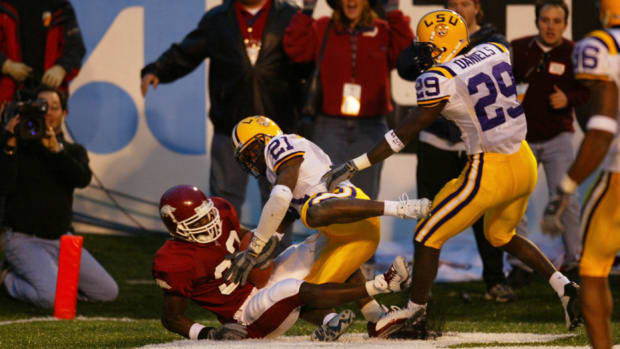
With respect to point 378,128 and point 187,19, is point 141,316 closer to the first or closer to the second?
point 378,128

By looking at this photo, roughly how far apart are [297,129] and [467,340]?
8.55 ft

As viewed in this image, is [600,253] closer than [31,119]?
Yes

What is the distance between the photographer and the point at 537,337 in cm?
467

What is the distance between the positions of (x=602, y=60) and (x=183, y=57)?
4.16 meters

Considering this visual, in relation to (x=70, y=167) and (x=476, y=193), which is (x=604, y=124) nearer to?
(x=476, y=193)

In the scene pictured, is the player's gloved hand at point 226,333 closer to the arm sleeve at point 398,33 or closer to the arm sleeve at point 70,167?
the arm sleeve at point 70,167

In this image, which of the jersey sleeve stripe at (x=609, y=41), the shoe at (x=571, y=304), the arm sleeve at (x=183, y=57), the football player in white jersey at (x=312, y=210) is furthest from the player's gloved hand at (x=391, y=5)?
the jersey sleeve stripe at (x=609, y=41)

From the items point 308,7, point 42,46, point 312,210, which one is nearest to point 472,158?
point 312,210

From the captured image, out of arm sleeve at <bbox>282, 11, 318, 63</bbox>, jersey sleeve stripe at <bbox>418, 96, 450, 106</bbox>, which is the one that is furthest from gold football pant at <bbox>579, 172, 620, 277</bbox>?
arm sleeve at <bbox>282, 11, 318, 63</bbox>

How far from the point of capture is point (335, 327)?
4.27m

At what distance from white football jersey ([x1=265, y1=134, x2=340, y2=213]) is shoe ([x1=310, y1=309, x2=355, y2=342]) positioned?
616 mm

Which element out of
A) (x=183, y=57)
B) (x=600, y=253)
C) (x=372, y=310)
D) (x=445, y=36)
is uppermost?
(x=445, y=36)

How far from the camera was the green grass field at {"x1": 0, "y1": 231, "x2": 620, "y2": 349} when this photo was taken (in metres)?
4.80

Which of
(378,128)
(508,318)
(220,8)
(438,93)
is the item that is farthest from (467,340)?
(220,8)
